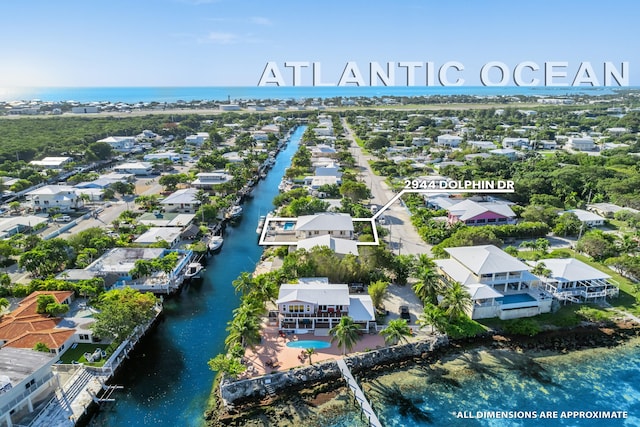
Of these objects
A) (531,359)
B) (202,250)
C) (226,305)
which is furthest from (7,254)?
(531,359)

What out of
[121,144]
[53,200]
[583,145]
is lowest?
[53,200]

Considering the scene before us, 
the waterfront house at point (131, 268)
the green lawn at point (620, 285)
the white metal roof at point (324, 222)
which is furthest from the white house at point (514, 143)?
the waterfront house at point (131, 268)

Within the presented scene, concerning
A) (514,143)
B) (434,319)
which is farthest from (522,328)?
(514,143)

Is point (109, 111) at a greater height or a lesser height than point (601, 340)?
greater

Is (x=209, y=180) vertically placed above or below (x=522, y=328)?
above

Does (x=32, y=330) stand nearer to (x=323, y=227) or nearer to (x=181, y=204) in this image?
(x=323, y=227)

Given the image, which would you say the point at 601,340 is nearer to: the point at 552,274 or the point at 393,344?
the point at 552,274
